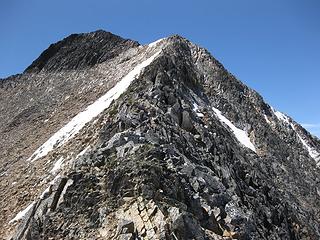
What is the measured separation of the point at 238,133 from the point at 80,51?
3542 centimetres

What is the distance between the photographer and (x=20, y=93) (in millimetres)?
67562

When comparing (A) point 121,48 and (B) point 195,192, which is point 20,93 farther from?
(B) point 195,192

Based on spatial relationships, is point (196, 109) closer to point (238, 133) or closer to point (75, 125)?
point (75, 125)

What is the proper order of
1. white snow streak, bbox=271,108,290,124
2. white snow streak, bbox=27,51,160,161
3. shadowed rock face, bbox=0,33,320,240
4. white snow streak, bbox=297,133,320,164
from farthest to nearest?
white snow streak, bbox=271,108,290,124, white snow streak, bbox=297,133,320,164, white snow streak, bbox=27,51,160,161, shadowed rock face, bbox=0,33,320,240

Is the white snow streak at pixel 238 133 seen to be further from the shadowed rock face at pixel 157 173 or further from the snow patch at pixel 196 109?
the snow patch at pixel 196 109

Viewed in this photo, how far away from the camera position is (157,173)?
20094 millimetres

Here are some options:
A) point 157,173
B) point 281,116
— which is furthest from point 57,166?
point 281,116

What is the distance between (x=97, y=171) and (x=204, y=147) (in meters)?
10.1

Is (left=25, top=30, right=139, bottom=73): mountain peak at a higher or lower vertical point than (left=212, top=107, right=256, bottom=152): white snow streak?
higher

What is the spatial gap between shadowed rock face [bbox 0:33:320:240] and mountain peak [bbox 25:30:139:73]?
1371cm

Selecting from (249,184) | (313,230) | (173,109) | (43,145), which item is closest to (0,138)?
(43,145)

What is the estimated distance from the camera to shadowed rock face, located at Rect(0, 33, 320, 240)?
18.7m

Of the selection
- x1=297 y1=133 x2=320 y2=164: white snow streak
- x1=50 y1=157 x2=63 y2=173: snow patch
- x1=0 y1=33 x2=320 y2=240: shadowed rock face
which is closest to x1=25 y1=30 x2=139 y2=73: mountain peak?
x1=0 y1=33 x2=320 y2=240: shadowed rock face

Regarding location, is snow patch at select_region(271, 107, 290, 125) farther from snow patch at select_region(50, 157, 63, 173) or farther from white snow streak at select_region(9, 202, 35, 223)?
white snow streak at select_region(9, 202, 35, 223)
